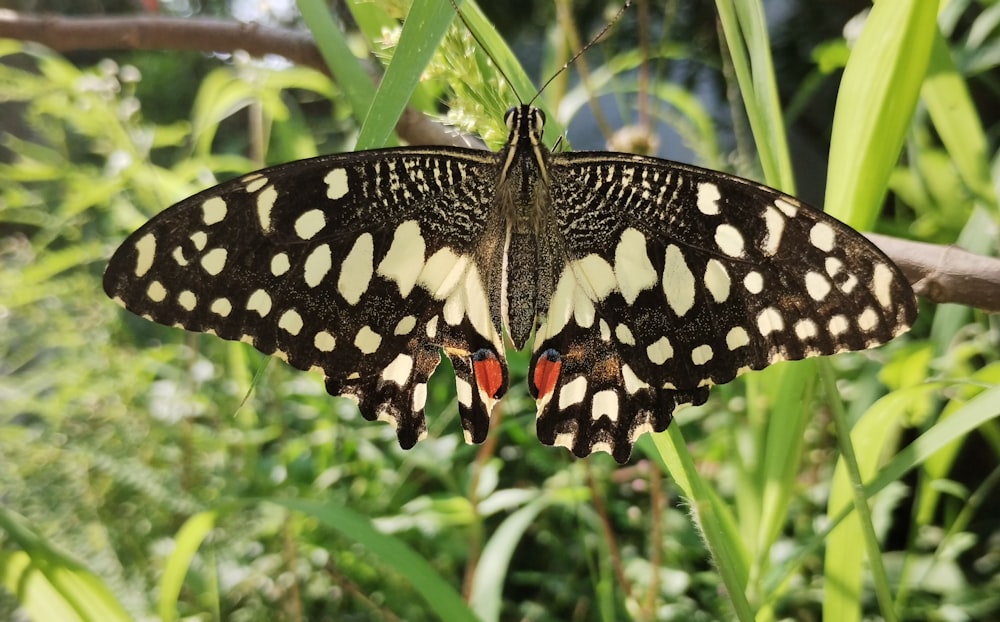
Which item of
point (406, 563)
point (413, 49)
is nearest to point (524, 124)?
point (413, 49)

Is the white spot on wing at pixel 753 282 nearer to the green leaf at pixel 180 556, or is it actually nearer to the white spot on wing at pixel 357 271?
the white spot on wing at pixel 357 271

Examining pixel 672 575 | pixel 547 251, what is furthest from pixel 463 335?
pixel 672 575

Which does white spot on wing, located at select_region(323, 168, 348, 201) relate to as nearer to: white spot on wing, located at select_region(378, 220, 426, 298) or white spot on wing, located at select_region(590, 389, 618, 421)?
white spot on wing, located at select_region(378, 220, 426, 298)

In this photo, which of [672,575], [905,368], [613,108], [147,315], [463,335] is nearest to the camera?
[147,315]

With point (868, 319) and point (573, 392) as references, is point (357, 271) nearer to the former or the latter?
point (573, 392)

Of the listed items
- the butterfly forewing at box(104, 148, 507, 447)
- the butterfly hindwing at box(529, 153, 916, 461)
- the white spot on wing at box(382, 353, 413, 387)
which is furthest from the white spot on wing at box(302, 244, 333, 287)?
the butterfly hindwing at box(529, 153, 916, 461)

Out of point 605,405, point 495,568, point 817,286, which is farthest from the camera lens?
point 495,568

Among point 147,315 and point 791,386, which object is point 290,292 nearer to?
point 147,315
